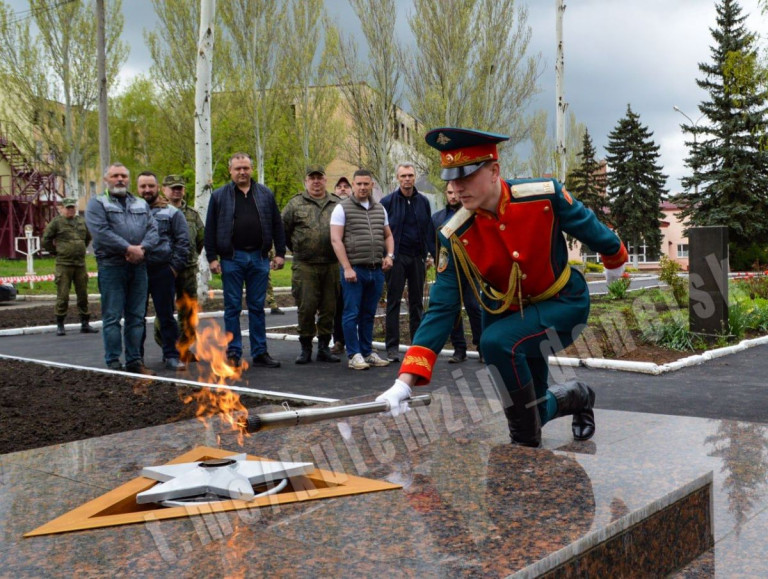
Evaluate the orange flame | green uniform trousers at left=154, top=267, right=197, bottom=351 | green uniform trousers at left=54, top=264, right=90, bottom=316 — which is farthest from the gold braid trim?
green uniform trousers at left=54, top=264, right=90, bottom=316

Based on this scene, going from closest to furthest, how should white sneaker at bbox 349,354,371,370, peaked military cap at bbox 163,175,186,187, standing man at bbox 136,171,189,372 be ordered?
white sneaker at bbox 349,354,371,370 → standing man at bbox 136,171,189,372 → peaked military cap at bbox 163,175,186,187

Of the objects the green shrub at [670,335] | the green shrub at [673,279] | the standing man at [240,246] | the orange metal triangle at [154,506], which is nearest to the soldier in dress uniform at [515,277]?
the orange metal triangle at [154,506]

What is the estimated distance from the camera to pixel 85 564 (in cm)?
247

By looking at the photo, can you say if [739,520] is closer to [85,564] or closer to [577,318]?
[577,318]

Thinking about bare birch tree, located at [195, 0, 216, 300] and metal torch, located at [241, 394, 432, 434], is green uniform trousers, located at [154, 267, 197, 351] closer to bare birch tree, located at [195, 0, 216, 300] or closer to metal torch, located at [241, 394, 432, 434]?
bare birch tree, located at [195, 0, 216, 300]

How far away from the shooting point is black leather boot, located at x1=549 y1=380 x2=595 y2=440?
15.2 ft

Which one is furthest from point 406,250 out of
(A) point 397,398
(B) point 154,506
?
(B) point 154,506

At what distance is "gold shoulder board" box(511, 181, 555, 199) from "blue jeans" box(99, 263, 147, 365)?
562 centimetres

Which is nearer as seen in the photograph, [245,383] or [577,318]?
[577,318]

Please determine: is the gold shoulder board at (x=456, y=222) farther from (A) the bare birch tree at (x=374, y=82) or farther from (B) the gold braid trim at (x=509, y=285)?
(A) the bare birch tree at (x=374, y=82)

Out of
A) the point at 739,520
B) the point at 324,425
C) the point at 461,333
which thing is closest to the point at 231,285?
the point at 461,333

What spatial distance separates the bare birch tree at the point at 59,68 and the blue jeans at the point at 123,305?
3114 cm

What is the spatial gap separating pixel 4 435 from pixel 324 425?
8.83 ft

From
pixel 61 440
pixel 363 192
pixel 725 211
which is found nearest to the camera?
pixel 61 440
